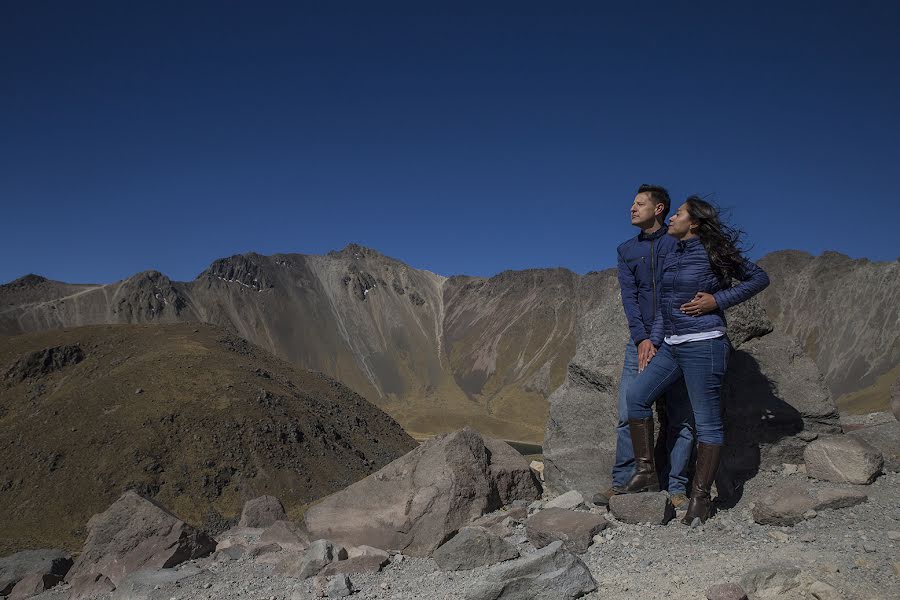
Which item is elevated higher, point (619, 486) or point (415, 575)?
point (619, 486)

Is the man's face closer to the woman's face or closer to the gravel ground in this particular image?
the woman's face

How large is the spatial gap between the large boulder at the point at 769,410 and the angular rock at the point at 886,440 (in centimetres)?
49

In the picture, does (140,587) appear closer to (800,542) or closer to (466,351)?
(800,542)

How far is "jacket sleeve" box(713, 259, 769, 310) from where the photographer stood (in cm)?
563

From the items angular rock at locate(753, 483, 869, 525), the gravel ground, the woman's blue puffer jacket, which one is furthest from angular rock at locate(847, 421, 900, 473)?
the woman's blue puffer jacket

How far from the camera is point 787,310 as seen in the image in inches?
3723

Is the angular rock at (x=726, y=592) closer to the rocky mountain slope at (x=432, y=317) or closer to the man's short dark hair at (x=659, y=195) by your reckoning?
the man's short dark hair at (x=659, y=195)

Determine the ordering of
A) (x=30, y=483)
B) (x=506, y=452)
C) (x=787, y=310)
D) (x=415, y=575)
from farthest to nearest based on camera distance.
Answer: (x=787, y=310)
(x=30, y=483)
(x=506, y=452)
(x=415, y=575)

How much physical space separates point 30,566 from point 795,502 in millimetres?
13762

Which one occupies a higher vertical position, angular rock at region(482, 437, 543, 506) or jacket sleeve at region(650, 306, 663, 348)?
jacket sleeve at region(650, 306, 663, 348)

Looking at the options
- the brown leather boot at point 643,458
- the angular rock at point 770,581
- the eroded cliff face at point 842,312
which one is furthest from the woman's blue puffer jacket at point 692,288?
the eroded cliff face at point 842,312

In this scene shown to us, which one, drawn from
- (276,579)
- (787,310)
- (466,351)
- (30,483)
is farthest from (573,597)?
(466,351)

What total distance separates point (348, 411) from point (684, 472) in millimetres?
31781

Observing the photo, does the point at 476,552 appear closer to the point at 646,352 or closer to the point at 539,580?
the point at 539,580
